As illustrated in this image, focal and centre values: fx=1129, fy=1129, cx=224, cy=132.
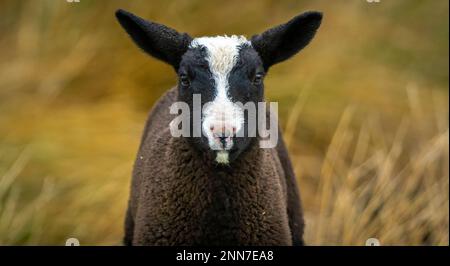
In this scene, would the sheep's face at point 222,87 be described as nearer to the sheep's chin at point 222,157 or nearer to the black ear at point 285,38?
the sheep's chin at point 222,157

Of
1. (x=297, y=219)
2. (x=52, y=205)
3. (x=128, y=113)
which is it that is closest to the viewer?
(x=297, y=219)

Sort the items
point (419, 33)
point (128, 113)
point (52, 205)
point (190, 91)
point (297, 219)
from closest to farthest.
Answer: point (190, 91), point (297, 219), point (52, 205), point (128, 113), point (419, 33)

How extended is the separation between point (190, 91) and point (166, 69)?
3764 millimetres

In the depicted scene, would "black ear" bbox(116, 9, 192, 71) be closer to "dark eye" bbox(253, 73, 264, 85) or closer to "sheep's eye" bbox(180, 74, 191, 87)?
"sheep's eye" bbox(180, 74, 191, 87)

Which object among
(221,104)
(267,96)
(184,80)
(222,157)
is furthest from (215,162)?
(267,96)

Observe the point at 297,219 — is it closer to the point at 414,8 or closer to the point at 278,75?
the point at 278,75

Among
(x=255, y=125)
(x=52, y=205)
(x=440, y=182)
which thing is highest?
(x=440, y=182)

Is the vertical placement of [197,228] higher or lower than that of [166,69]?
lower

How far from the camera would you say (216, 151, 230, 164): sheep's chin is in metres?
6.12

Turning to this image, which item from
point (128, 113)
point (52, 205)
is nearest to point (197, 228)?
point (52, 205)

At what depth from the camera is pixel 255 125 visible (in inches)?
254

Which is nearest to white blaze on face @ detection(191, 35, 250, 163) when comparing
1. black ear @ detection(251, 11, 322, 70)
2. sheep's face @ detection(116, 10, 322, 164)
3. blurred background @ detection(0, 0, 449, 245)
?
sheep's face @ detection(116, 10, 322, 164)

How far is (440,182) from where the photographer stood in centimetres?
1016
